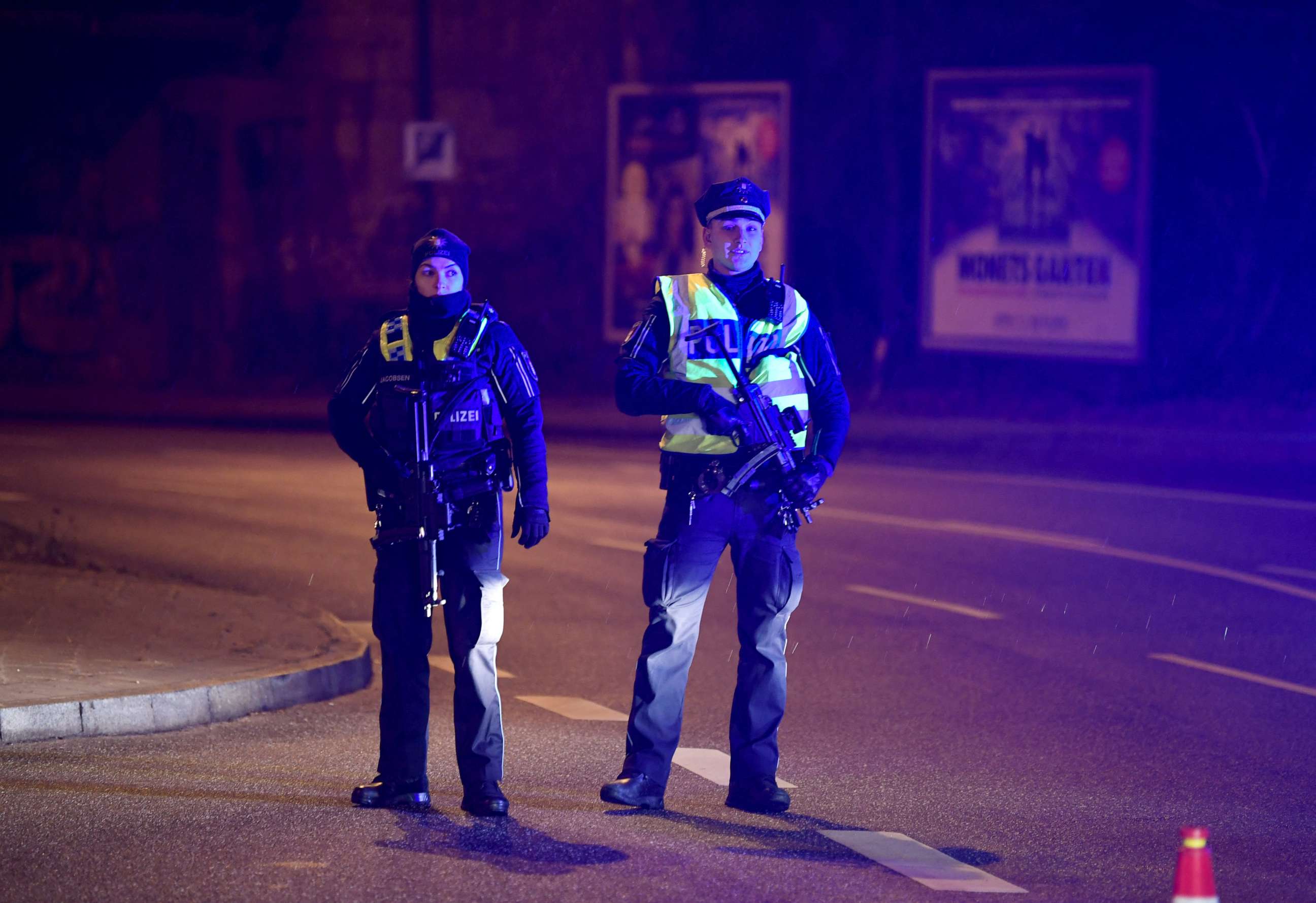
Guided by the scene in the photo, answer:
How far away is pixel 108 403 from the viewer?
23.9 m

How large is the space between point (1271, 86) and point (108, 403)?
47.6ft

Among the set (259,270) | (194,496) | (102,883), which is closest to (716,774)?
(102,883)

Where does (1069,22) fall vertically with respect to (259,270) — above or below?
above

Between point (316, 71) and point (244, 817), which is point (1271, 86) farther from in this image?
point (244, 817)

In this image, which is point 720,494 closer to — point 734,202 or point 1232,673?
point 734,202

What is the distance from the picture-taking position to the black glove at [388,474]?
623cm

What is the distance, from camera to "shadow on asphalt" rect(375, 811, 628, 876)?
5.62m

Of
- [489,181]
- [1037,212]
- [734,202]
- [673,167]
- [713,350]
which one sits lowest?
[713,350]

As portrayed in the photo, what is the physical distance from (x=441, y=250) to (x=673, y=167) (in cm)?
2049

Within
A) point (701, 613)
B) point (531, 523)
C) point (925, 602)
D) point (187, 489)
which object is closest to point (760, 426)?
point (701, 613)

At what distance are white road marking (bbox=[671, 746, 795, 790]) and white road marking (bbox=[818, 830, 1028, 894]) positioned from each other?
710 millimetres

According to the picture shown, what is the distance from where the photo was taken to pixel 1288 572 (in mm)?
12438

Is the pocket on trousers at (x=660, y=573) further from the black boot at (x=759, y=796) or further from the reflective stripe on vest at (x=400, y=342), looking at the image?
the reflective stripe on vest at (x=400, y=342)

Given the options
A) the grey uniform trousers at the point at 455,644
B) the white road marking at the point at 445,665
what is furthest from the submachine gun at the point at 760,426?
the white road marking at the point at 445,665
